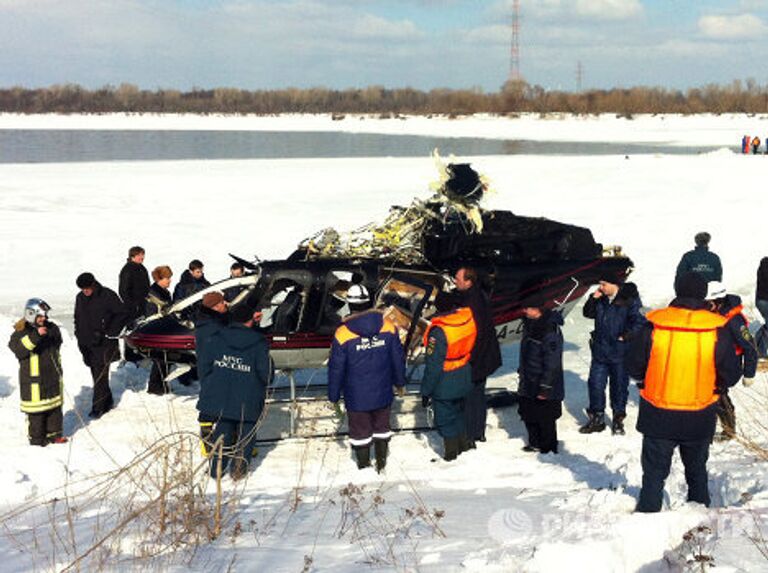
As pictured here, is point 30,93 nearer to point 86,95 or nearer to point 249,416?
point 86,95

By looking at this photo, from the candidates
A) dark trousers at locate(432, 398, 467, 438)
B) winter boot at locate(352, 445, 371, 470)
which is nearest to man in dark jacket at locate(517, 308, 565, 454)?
dark trousers at locate(432, 398, 467, 438)

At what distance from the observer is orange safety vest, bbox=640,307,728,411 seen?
14.4 ft

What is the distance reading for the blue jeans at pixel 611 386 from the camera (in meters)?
7.53

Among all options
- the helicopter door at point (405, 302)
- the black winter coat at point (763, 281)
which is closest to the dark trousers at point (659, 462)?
the helicopter door at point (405, 302)

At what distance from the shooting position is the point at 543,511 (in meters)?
4.73

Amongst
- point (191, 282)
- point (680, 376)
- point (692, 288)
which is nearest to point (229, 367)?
point (680, 376)

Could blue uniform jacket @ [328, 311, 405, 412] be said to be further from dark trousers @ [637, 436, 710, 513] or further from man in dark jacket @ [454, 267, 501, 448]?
dark trousers @ [637, 436, 710, 513]

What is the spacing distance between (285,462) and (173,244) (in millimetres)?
11857

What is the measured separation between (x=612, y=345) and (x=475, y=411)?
1488mm

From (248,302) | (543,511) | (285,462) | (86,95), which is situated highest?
(86,95)

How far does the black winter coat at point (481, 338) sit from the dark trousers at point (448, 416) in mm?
316

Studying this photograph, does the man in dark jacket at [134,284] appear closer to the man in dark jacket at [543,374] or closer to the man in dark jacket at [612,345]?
the man in dark jacket at [543,374]

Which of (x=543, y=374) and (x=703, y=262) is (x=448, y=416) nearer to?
(x=543, y=374)

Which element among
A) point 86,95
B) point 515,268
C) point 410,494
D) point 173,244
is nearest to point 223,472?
point 410,494
